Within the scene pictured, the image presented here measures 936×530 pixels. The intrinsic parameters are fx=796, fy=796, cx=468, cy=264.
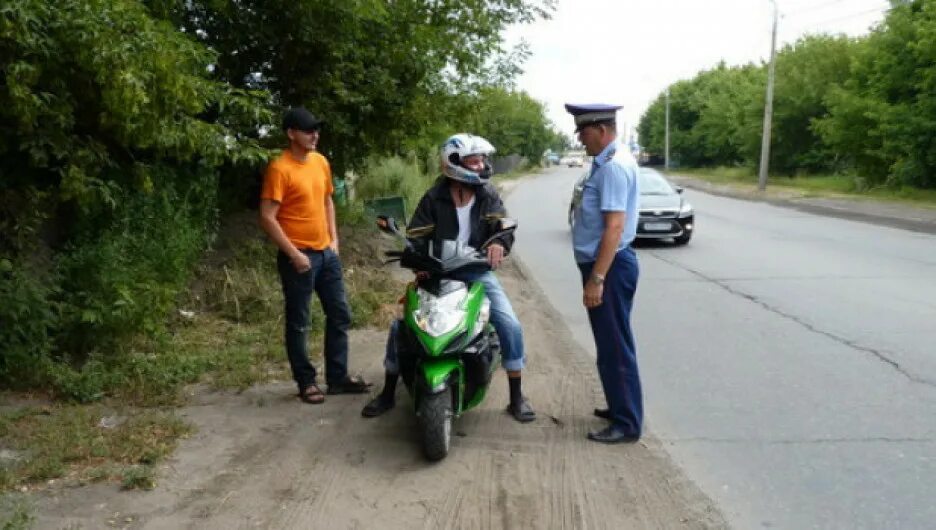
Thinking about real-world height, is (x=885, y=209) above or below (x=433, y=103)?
below

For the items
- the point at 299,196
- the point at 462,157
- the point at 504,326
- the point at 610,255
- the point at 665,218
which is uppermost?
the point at 462,157

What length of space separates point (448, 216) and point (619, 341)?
1.34 meters

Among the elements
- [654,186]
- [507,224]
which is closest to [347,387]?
[507,224]

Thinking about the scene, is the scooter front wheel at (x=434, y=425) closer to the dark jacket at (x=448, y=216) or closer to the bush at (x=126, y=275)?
the dark jacket at (x=448, y=216)

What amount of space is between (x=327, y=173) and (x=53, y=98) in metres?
1.74

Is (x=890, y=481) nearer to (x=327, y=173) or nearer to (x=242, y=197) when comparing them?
(x=327, y=173)

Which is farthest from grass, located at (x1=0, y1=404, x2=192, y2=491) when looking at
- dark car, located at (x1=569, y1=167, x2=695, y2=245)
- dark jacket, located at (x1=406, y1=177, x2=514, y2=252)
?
dark car, located at (x1=569, y1=167, x2=695, y2=245)

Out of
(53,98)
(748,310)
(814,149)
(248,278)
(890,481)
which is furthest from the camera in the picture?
(814,149)

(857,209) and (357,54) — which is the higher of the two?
(357,54)

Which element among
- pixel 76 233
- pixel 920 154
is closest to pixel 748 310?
pixel 76 233

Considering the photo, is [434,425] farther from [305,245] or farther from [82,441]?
[82,441]

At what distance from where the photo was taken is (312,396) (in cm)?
545

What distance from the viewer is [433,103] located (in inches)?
402

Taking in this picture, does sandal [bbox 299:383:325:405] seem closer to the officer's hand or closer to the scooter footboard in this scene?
the scooter footboard
